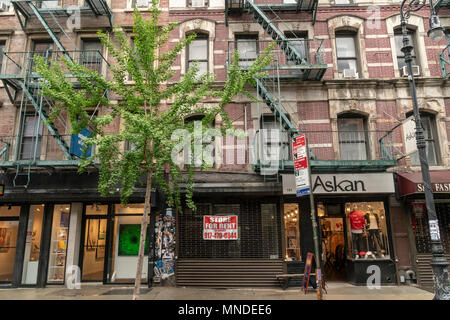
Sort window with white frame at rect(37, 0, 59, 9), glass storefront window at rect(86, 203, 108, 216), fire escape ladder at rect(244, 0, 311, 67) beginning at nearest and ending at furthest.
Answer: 1. fire escape ladder at rect(244, 0, 311, 67)
2. glass storefront window at rect(86, 203, 108, 216)
3. window with white frame at rect(37, 0, 59, 9)

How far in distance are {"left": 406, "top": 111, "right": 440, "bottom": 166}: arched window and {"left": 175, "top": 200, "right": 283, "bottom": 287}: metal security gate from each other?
A: 19.6ft

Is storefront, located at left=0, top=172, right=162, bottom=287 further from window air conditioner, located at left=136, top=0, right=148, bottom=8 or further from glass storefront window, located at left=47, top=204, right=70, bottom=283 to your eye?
window air conditioner, located at left=136, top=0, right=148, bottom=8

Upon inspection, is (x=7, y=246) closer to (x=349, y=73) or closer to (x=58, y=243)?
(x=58, y=243)

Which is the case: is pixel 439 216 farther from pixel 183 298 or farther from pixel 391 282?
pixel 183 298

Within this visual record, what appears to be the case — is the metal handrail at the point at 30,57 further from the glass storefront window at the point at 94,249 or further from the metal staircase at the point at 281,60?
the glass storefront window at the point at 94,249

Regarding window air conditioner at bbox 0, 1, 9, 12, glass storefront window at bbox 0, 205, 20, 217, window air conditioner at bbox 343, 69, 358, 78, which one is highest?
window air conditioner at bbox 0, 1, 9, 12

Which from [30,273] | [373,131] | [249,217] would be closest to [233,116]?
[249,217]

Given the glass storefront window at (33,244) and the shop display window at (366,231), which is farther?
the glass storefront window at (33,244)

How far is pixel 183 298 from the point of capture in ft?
31.7

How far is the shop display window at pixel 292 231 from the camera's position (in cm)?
1176

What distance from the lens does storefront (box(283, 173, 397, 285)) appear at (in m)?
11.4

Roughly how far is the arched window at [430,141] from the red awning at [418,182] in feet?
2.66

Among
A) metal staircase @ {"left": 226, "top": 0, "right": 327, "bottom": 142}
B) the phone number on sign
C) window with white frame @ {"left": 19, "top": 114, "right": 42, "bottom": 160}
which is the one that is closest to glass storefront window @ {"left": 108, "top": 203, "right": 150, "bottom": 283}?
the phone number on sign

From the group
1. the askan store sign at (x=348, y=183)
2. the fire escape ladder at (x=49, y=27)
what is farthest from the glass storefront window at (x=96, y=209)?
the askan store sign at (x=348, y=183)
